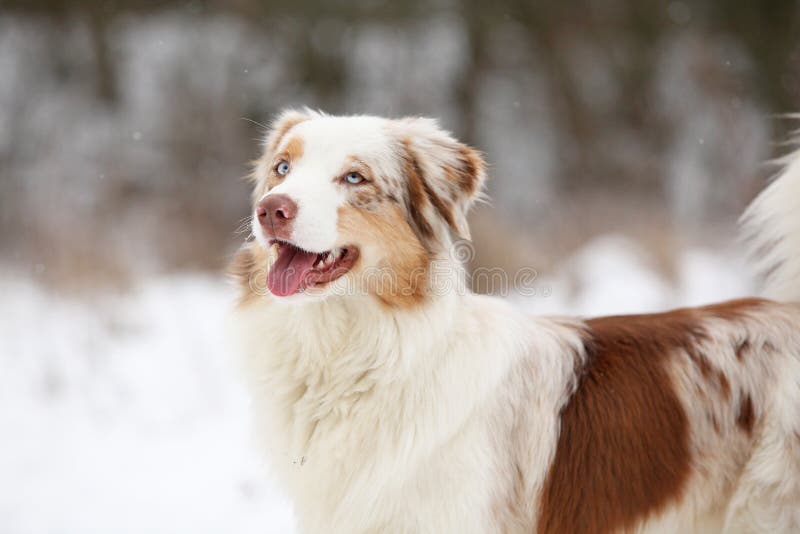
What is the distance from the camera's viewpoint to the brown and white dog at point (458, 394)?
108 inches

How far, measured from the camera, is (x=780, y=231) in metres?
3.26

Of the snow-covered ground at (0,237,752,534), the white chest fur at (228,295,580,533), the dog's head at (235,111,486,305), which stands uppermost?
the dog's head at (235,111,486,305)

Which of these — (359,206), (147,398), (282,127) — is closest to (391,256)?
(359,206)

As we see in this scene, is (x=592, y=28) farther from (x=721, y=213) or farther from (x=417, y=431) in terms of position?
(x=417, y=431)

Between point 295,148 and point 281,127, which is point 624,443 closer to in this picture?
point 295,148

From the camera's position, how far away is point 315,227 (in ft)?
8.66

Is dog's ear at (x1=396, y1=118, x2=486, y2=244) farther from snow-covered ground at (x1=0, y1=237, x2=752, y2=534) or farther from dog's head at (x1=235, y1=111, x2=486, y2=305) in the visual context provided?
snow-covered ground at (x1=0, y1=237, x2=752, y2=534)

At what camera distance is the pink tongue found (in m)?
2.73

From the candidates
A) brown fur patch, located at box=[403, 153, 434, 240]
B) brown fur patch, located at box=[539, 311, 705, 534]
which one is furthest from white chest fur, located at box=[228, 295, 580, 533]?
brown fur patch, located at box=[403, 153, 434, 240]

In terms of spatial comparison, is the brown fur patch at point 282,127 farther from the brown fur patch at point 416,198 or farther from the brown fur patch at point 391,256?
the brown fur patch at point 391,256

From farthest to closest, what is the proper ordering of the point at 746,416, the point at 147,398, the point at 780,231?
the point at 147,398 < the point at 780,231 < the point at 746,416

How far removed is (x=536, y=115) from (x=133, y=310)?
761 cm

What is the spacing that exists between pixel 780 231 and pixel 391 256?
1.94 meters

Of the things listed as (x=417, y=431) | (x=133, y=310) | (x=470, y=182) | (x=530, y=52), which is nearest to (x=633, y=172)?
(x=530, y=52)
